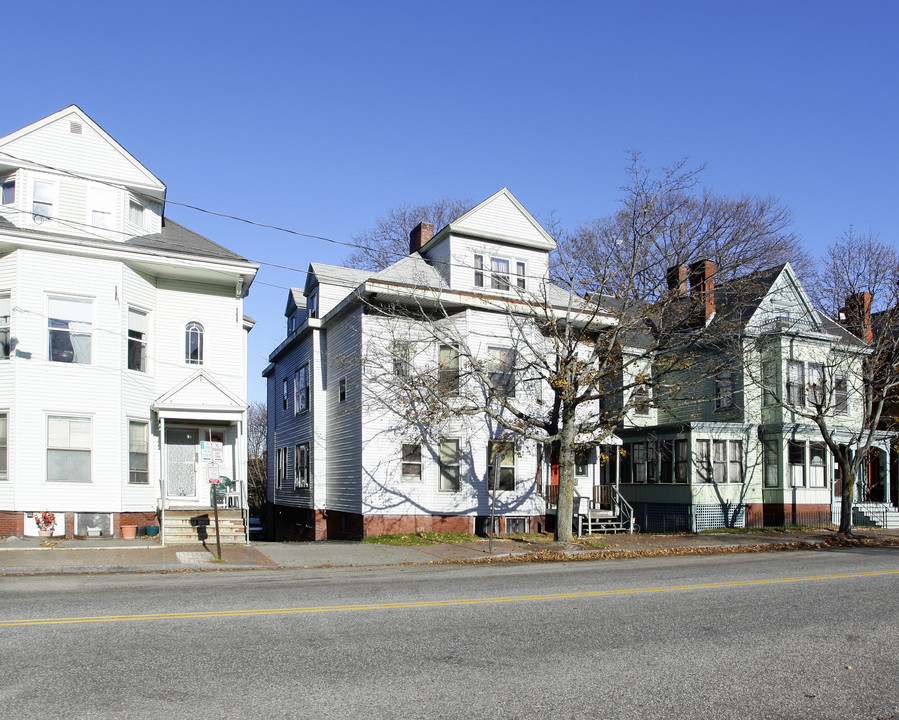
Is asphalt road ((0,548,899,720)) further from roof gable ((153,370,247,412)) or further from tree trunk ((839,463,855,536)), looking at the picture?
tree trunk ((839,463,855,536))

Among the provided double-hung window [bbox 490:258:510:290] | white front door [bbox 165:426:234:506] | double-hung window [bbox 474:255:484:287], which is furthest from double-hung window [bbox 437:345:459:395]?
white front door [bbox 165:426:234:506]

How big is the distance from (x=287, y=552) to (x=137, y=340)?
297 inches

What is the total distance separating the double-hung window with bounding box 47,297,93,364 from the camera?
65.9 ft

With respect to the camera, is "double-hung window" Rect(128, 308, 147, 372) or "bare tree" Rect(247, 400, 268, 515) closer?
"double-hung window" Rect(128, 308, 147, 372)

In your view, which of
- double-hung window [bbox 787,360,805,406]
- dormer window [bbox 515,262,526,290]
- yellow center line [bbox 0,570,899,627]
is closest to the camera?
yellow center line [bbox 0,570,899,627]

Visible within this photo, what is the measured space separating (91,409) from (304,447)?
9.75 meters

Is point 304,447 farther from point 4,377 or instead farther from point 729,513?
point 729,513

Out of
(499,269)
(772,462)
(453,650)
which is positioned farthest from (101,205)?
(772,462)

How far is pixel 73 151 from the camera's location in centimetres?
2120

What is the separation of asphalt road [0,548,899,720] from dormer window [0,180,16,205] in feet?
41.0

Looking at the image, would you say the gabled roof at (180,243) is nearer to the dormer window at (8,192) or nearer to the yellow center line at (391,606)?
the dormer window at (8,192)

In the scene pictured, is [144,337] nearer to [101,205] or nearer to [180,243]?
[180,243]

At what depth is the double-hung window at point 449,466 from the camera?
79.9 feet

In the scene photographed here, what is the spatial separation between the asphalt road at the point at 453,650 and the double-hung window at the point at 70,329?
938 cm
